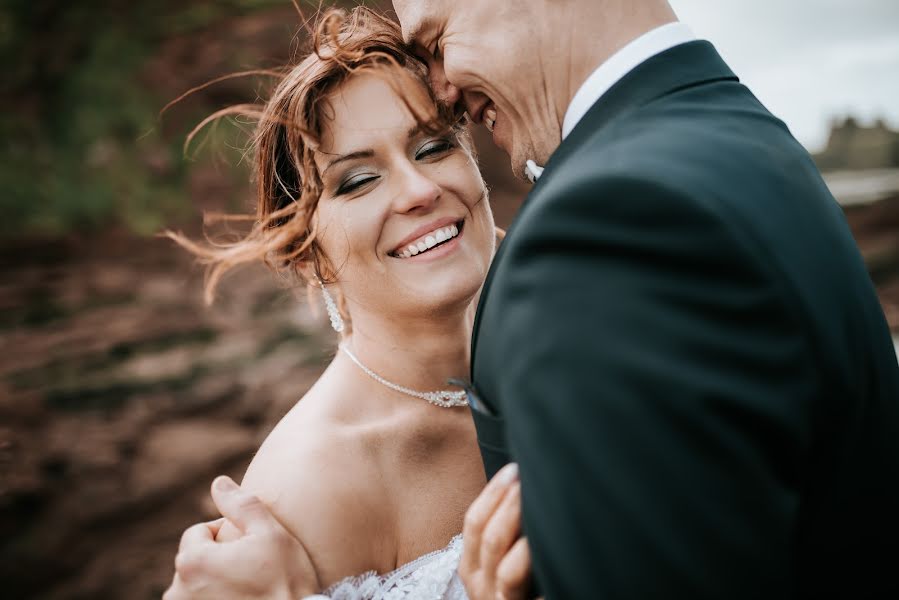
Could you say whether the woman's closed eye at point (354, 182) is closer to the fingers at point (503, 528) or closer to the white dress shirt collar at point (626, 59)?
the white dress shirt collar at point (626, 59)

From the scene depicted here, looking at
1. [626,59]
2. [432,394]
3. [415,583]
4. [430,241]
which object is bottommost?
[415,583]

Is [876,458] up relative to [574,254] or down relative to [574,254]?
down

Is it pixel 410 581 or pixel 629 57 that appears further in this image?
pixel 410 581

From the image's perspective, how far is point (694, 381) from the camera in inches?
36.2

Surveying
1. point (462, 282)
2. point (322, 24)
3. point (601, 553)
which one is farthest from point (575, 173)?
point (322, 24)

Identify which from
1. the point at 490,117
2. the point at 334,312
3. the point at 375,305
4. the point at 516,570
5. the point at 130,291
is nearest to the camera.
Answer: the point at 516,570

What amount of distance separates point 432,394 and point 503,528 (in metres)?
1.11

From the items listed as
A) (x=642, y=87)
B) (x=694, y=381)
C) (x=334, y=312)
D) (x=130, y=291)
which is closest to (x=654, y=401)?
(x=694, y=381)

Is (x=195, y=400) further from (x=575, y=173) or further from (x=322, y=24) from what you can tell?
(x=575, y=173)

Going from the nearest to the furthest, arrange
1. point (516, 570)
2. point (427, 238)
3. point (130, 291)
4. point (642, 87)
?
point (516, 570), point (642, 87), point (427, 238), point (130, 291)

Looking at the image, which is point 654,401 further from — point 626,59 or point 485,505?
point 626,59

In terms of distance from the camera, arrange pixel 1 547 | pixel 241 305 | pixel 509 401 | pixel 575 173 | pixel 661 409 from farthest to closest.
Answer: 1. pixel 241 305
2. pixel 1 547
3. pixel 575 173
4. pixel 509 401
5. pixel 661 409

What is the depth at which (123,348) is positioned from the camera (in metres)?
8.23

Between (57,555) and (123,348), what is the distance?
3147 millimetres
